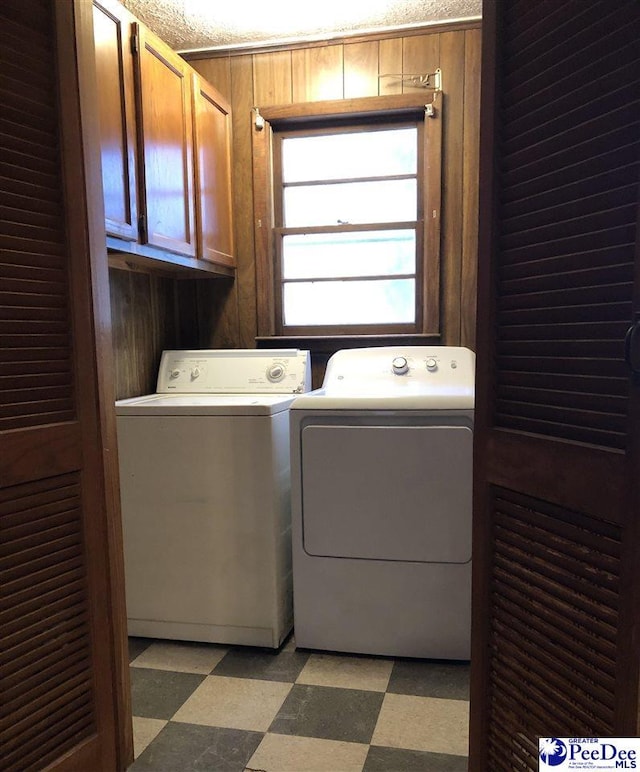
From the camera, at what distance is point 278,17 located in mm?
2283

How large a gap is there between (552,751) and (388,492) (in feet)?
2.97

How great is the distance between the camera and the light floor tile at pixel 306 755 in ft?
4.65

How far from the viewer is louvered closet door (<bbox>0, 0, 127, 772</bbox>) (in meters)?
1.11

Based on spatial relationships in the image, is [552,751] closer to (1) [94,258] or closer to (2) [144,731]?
(2) [144,731]

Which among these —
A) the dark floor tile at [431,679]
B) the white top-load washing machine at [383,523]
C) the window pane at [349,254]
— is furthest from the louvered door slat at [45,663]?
the window pane at [349,254]

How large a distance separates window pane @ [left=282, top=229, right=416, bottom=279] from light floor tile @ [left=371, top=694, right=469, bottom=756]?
1679mm

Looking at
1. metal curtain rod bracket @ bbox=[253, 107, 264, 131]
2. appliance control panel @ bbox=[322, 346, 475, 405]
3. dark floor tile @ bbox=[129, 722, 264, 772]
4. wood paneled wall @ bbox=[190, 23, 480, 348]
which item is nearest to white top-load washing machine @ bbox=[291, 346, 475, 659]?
appliance control panel @ bbox=[322, 346, 475, 405]

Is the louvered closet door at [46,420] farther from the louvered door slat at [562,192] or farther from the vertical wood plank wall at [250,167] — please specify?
the vertical wood plank wall at [250,167]

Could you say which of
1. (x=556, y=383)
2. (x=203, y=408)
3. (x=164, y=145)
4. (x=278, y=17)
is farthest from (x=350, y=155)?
(x=556, y=383)

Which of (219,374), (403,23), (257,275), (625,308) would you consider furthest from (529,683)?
(403,23)

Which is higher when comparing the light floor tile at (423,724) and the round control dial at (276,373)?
the round control dial at (276,373)

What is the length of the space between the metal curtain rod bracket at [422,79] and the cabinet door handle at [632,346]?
1881 millimetres

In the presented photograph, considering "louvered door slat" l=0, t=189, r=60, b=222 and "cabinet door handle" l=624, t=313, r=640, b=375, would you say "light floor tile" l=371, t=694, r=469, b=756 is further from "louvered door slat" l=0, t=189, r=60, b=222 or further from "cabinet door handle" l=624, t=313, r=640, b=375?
"louvered door slat" l=0, t=189, r=60, b=222

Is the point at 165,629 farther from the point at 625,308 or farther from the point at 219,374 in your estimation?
the point at 625,308
